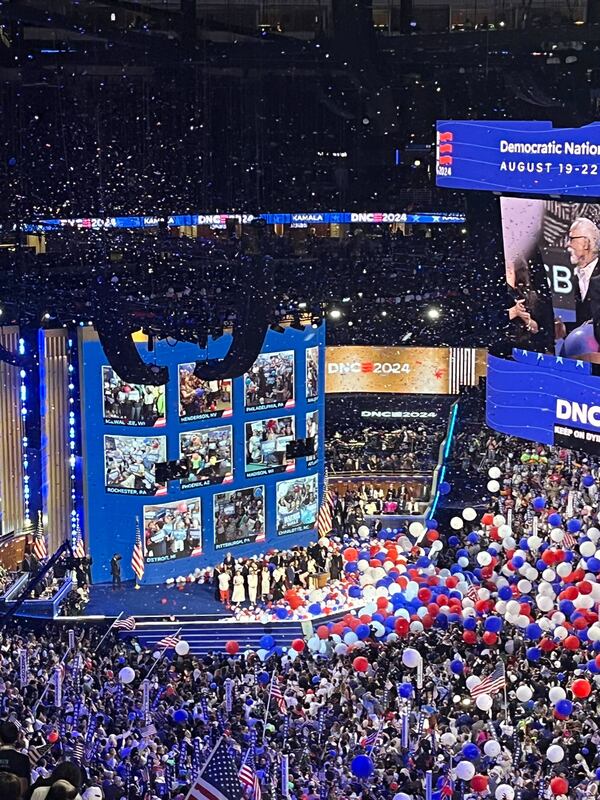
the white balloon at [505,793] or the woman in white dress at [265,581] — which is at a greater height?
the white balloon at [505,793]

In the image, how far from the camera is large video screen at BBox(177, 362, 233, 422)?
2577cm

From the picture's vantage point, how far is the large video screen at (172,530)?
25875 mm

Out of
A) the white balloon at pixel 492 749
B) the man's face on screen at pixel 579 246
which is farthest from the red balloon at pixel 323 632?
the man's face on screen at pixel 579 246

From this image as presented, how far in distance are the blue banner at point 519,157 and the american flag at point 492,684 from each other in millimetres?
5731

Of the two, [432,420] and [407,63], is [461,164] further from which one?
[432,420]

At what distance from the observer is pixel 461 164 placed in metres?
18.4

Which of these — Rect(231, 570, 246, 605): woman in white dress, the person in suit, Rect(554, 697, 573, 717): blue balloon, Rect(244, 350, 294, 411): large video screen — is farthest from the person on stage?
the person in suit

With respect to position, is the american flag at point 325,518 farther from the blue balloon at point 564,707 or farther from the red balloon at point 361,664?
the blue balloon at point 564,707

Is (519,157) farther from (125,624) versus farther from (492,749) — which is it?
(125,624)

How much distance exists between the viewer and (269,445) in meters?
27.0

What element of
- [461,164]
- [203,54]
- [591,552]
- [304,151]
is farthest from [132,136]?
[591,552]

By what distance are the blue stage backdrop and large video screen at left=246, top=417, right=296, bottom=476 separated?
2 cm

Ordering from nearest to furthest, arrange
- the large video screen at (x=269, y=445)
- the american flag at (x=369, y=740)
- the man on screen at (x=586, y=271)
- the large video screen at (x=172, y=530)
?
1. the american flag at (x=369, y=740)
2. the man on screen at (x=586, y=271)
3. the large video screen at (x=172, y=530)
4. the large video screen at (x=269, y=445)

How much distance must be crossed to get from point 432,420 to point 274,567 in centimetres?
911
